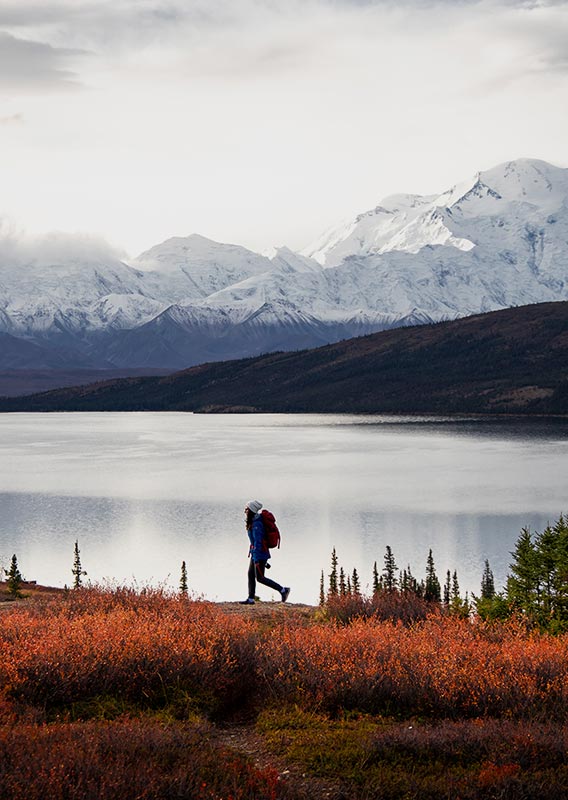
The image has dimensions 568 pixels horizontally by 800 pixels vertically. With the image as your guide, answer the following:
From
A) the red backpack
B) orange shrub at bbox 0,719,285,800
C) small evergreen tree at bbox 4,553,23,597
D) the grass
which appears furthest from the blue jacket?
small evergreen tree at bbox 4,553,23,597

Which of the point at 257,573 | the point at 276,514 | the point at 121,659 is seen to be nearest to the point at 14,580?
the point at 257,573

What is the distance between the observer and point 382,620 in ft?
66.0

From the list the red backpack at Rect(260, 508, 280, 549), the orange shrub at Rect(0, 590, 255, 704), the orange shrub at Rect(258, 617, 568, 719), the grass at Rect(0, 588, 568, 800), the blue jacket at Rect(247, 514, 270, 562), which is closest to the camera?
the grass at Rect(0, 588, 568, 800)

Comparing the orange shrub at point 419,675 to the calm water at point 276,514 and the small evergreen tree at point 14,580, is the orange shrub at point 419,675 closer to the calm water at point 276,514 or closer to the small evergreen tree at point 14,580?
the small evergreen tree at point 14,580

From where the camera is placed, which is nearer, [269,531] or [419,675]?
[419,675]

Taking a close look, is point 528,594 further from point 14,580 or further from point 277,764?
point 14,580

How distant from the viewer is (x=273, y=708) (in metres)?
14.1

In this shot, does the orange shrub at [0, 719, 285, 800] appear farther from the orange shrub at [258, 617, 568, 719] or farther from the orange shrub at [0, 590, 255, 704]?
the orange shrub at [258, 617, 568, 719]

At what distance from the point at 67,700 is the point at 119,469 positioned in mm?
169448

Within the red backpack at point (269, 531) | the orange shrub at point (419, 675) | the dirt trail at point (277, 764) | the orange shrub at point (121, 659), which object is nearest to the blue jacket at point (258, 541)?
the red backpack at point (269, 531)

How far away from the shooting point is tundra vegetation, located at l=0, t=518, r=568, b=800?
1080 centimetres

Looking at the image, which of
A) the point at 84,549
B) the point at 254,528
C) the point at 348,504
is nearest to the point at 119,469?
the point at 348,504

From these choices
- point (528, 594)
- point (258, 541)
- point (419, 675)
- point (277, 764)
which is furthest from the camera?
point (528, 594)

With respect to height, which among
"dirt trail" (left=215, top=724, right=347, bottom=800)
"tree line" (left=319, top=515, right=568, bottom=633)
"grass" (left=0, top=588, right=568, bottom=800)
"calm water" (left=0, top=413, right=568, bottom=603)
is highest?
"grass" (left=0, top=588, right=568, bottom=800)
